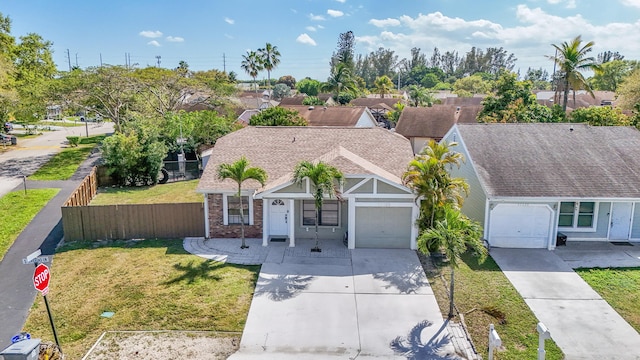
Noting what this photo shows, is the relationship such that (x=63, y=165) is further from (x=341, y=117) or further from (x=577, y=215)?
(x=577, y=215)

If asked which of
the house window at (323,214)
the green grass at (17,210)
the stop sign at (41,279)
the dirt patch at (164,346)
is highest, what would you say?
the stop sign at (41,279)

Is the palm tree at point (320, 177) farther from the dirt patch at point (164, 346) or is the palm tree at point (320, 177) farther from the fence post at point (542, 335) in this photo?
the fence post at point (542, 335)

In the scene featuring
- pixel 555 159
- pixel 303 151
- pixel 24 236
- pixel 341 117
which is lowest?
pixel 24 236

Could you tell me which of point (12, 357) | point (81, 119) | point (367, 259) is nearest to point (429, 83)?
point (81, 119)

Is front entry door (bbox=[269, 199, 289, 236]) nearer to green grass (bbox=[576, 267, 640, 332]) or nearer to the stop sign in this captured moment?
the stop sign

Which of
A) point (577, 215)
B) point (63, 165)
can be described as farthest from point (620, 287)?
point (63, 165)

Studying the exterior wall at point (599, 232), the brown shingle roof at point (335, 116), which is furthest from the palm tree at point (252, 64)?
the exterior wall at point (599, 232)

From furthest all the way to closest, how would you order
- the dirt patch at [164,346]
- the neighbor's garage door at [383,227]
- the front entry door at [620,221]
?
the front entry door at [620,221] → the neighbor's garage door at [383,227] → the dirt patch at [164,346]
